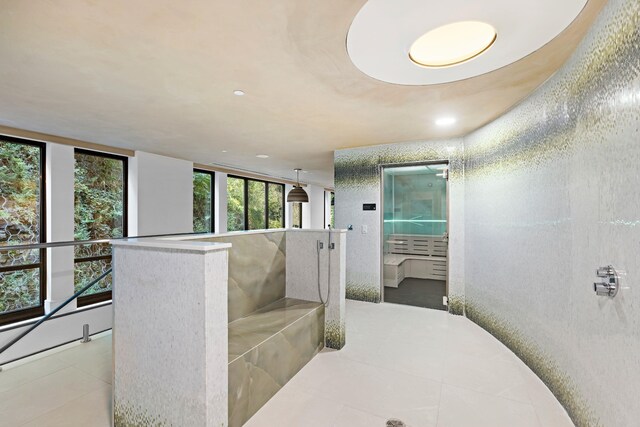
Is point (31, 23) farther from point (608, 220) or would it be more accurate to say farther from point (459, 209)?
point (459, 209)

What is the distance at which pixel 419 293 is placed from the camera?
16.6 ft

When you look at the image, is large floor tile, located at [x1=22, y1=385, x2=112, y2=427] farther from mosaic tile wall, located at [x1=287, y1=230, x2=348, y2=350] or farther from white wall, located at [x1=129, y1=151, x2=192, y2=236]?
white wall, located at [x1=129, y1=151, x2=192, y2=236]

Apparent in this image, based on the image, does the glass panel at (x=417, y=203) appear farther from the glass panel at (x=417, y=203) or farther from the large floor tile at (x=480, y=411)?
the large floor tile at (x=480, y=411)

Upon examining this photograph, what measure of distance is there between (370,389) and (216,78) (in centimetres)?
263

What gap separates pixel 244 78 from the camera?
2.18 m

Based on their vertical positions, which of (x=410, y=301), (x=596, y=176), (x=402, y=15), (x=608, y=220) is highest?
(x=402, y=15)

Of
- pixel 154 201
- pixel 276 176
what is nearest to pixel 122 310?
pixel 154 201

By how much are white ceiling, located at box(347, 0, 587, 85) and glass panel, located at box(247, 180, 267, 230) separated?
6147mm

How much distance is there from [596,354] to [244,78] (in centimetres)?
281

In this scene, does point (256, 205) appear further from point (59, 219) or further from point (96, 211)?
point (59, 219)

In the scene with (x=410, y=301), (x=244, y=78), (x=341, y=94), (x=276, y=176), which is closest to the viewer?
(x=244, y=78)

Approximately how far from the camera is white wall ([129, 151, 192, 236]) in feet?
15.5

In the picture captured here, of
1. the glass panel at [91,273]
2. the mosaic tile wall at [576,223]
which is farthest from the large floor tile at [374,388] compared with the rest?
the glass panel at [91,273]

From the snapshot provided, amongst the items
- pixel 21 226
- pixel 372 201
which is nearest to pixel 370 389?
pixel 372 201
